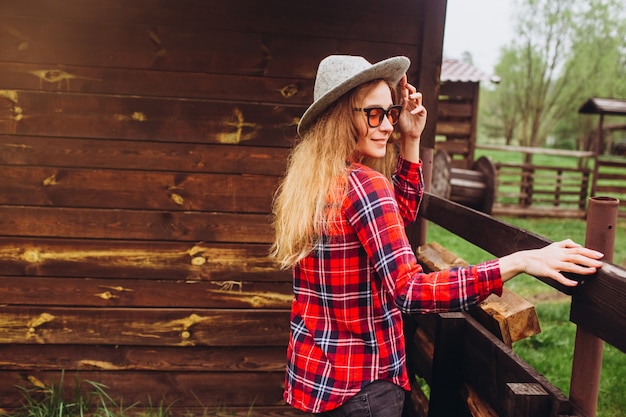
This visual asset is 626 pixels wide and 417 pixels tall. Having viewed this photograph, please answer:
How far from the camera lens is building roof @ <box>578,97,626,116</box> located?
45.9ft

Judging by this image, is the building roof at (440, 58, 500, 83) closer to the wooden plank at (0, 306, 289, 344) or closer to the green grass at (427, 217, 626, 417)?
the green grass at (427, 217, 626, 417)

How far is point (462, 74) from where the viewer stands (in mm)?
14375

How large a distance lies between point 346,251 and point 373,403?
1.46 feet

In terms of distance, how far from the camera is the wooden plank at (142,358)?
3.41 meters

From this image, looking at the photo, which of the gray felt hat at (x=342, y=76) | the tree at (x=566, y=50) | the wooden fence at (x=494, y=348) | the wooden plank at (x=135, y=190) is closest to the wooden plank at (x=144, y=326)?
the wooden plank at (x=135, y=190)

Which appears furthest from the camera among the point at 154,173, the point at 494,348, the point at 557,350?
the point at 557,350

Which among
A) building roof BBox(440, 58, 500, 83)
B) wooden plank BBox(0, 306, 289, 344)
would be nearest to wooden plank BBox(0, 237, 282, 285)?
wooden plank BBox(0, 306, 289, 344)

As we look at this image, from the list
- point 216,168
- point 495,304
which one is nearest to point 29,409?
point 216,168

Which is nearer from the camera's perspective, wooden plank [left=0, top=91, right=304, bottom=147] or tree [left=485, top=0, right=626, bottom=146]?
wooden plank [left=0, top=91, right=304, bottom=147]

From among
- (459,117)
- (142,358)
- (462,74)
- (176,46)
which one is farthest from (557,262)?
(462,74)

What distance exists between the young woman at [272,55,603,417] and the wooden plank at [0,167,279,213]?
5.11 ft

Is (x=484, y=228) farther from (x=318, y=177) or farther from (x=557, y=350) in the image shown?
(x=557, y=350)

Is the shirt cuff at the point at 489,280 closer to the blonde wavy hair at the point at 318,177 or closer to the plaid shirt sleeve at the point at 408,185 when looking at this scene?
the blonde wavy hair at the point at 318,177

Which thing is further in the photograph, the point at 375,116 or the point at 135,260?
the point at 135,260
